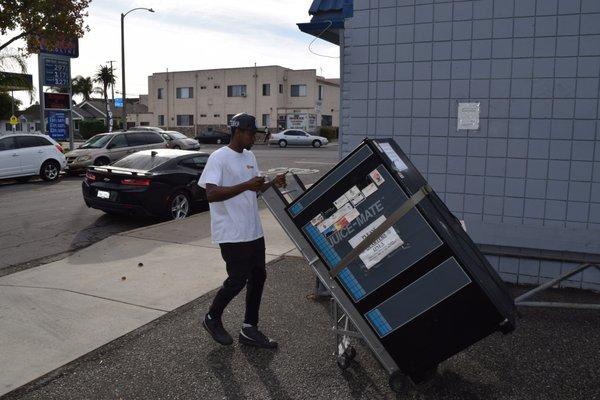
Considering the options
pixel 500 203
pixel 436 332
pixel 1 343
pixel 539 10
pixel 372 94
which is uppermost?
pixel 539 10

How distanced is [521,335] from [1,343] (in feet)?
14.1

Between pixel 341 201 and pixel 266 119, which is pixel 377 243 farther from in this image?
pixel 266 119

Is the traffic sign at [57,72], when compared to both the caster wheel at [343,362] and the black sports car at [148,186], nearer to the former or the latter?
the black sports car at [148,186]

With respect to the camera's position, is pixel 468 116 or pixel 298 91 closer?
pixel 468 116

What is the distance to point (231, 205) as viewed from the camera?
4.13 m

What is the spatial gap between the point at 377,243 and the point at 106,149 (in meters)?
17.2

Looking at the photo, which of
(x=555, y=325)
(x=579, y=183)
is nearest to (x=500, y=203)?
(x=579, y=183)

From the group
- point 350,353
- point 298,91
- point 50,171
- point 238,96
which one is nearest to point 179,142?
point 50,171

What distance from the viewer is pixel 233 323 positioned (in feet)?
16.2

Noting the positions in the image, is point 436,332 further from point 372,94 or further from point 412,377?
point 372,94

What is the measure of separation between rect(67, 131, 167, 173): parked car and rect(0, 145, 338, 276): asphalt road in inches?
120

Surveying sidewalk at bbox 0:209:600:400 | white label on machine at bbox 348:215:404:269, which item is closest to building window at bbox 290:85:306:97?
sidewalk at bbox 0:209:600:400

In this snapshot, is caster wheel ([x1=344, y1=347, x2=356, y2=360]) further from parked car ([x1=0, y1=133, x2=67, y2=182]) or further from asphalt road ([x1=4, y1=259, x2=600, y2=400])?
parked car ([x1=0, y1=133, x2=67, y2=182])

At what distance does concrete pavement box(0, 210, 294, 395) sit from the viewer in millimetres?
4410
